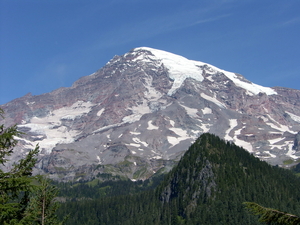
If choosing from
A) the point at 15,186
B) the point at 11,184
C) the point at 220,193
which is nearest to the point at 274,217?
the point at 15,186

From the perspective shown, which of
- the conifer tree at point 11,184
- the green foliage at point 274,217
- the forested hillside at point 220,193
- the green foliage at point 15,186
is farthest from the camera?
the forested hillside at point 220,193

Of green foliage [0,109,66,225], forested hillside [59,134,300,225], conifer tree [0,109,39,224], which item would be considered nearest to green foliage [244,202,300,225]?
green foliage [0,109,66,225]

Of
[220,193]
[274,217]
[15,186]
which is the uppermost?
[220,193]

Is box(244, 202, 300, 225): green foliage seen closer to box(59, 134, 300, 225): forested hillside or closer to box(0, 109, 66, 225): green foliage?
box(0, 109, 66, 225): green foliage

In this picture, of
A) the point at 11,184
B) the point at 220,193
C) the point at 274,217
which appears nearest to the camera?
the point at 274,217

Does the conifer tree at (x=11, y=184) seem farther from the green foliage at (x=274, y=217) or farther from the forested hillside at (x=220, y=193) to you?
the forested hillside at (x=220, y=193)

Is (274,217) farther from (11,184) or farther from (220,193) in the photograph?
(220,193)

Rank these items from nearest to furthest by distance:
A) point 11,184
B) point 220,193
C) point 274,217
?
point 274,217 → point 11,184 → point 220,193

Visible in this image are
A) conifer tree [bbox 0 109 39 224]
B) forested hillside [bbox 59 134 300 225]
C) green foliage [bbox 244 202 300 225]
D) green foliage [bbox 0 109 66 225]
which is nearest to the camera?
green foliage [bbox 244 202 300 225]

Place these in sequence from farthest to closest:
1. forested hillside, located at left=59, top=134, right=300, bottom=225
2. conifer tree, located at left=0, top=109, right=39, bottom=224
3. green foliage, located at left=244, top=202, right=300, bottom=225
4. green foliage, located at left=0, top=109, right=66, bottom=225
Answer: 1. forested hillside, located at left=59, top=134, right=300, bottom=225
2. green foliage, located at left=0, top=109, right=66, bottom=225
3. conifer tree, located at left=0, top=109, right=39, bottom=224
4. green foliage, located at left=244, top=202, right=300, bottom=225

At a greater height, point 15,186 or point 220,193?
point 220,193

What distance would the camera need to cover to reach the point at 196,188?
602 feet

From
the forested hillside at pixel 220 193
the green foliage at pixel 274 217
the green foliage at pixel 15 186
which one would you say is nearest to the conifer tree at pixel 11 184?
the green foliage at pixel 15 186

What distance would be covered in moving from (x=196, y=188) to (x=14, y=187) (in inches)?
6639
